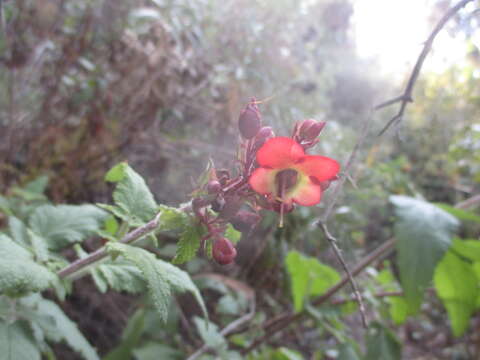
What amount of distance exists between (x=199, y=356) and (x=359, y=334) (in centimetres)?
140

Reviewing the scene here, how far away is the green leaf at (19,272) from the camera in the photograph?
1.65ft

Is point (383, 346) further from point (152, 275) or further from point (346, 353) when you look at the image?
point (152, 275)

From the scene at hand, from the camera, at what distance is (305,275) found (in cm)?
132

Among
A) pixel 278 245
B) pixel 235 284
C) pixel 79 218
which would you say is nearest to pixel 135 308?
pixel 235 284

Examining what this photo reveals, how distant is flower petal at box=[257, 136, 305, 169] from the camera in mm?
490

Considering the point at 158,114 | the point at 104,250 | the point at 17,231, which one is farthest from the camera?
the point at 158,114

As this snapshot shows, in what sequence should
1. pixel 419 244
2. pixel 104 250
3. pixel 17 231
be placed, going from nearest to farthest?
pixel 104 250, pixel 17 231, pixel 419 244

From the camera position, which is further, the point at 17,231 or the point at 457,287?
the point at 457,287

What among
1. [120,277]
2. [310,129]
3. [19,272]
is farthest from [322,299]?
[19,272]

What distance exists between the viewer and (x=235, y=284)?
4.76ft

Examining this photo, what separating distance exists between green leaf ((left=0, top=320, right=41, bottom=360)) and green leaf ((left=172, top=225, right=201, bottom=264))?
0.32m

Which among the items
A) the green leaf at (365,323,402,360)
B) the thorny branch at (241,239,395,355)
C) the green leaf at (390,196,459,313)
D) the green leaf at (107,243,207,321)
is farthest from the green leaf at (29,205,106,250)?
the green leaf at (365,323,402,360)

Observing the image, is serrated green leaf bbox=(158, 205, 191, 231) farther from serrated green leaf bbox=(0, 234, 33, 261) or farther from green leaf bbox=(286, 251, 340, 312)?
green leaf bbox=(286, 251, 340, 312)

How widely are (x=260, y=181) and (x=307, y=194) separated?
75 mm
